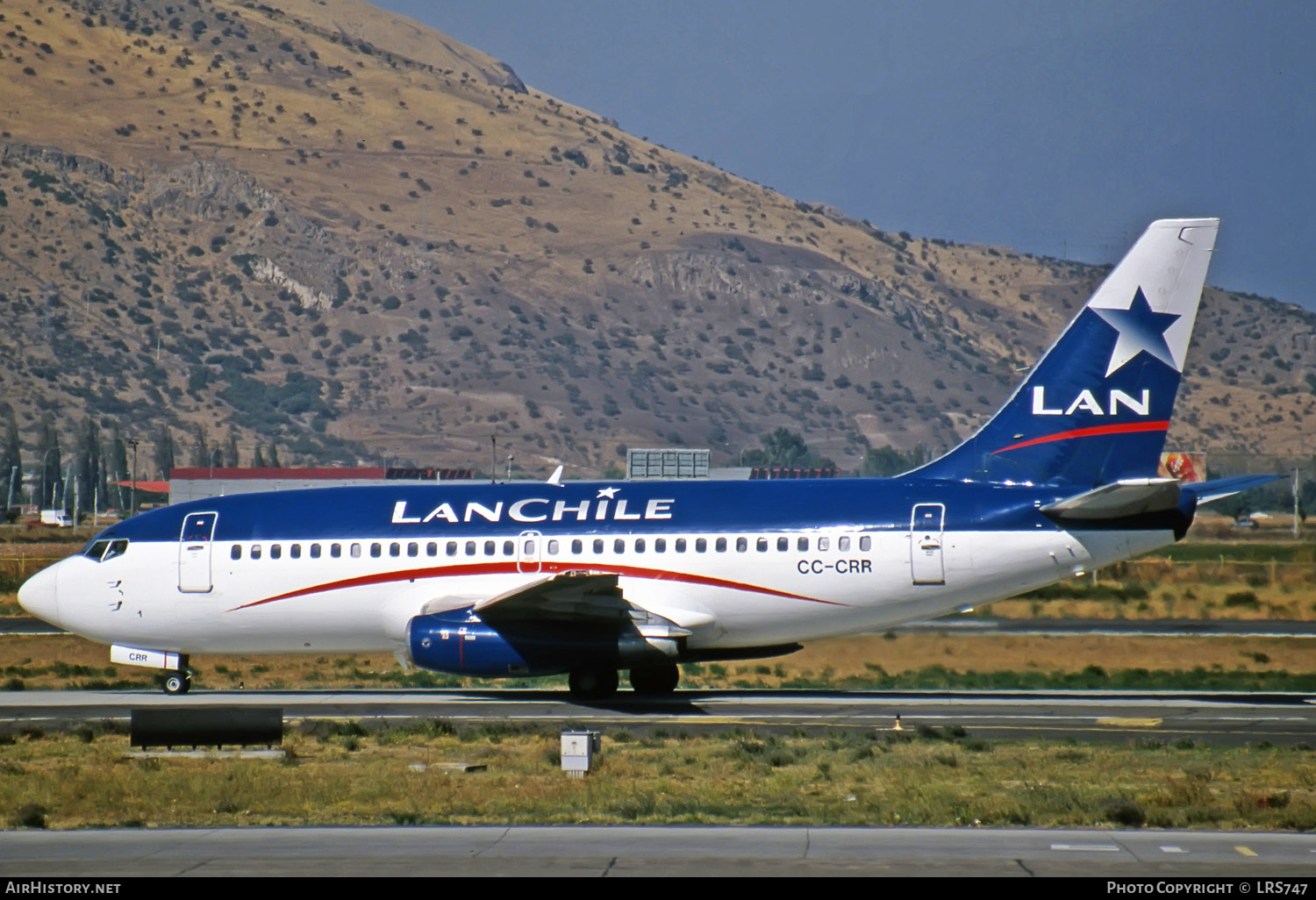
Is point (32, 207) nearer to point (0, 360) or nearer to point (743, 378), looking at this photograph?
point (0, 360)

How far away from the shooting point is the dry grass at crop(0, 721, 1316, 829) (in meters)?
17.4

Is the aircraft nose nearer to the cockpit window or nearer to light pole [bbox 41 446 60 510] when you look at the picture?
the cockpit window

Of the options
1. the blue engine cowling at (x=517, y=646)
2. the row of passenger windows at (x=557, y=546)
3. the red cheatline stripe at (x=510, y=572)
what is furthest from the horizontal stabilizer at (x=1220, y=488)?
the blue engine cowling at (x=517, y=646)

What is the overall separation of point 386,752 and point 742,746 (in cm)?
527

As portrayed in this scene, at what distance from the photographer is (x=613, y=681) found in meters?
29.4

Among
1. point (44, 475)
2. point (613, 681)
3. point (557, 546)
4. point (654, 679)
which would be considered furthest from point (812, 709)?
point (44, 475)

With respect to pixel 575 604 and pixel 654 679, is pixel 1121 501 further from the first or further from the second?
pixel 575 604

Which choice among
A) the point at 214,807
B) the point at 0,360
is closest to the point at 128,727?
the point at 214,807

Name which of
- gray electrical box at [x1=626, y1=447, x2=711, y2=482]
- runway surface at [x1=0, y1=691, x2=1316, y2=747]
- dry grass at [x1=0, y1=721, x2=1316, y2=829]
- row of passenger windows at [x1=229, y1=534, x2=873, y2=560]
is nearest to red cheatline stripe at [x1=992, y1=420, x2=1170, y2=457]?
row of passenger windows at [x1=229, y1=534, x2=873, y2=560]

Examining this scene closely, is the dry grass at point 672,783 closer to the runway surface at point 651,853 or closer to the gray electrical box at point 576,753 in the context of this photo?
the gray electrical box at point 576,753

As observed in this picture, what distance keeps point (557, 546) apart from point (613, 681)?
2752 mm

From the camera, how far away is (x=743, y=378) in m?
197

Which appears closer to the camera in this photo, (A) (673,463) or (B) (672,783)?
(B) (672,783)

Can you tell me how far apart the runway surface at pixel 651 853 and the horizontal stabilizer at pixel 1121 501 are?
1196cm
